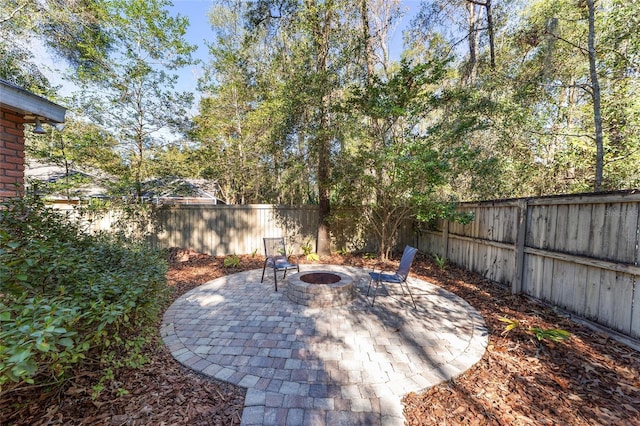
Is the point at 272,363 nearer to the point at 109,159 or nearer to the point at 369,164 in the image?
the point at 369,164

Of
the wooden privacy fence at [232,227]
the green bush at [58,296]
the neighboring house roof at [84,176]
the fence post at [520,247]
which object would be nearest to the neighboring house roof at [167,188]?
the wooden privacy fence at [232,227]

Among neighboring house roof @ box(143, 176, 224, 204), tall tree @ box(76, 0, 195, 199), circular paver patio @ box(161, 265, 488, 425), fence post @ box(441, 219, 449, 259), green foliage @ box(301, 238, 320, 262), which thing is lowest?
circular paver patio @ box(161, 265, 488, 425)

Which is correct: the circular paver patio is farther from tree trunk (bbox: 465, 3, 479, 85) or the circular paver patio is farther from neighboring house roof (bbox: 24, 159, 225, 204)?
tree trunk (bbox: 465, 3, 479, 85)

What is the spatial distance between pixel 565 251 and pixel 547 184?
15.4ft

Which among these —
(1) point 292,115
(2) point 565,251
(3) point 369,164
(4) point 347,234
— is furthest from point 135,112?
(2) point 565,251

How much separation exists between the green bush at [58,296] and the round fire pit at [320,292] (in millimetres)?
1975

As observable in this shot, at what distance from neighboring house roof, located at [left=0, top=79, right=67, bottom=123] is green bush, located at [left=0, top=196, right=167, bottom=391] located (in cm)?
127

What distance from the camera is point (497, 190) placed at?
7168 mm

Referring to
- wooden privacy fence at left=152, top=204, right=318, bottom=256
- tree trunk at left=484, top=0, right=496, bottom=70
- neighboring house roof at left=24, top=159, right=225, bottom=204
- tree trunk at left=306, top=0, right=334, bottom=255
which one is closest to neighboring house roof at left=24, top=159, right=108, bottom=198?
neighboring house roof at left=24, top=159, right=225, bottom=204

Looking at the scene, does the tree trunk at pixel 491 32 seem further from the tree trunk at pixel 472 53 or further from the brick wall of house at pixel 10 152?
the brick wall of house at pixel 10 152

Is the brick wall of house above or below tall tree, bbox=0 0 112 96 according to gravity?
below

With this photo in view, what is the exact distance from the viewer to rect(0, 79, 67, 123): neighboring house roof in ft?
8.71

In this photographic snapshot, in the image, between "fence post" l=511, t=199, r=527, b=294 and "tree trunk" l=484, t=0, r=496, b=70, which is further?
"tree trunk" l=484, t=0, r=496, b=70

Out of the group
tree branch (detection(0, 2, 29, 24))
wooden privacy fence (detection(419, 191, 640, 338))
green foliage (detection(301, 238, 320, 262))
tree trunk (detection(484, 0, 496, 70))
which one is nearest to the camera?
wooden privacy fence (detection(419, 191, 640, 338))
